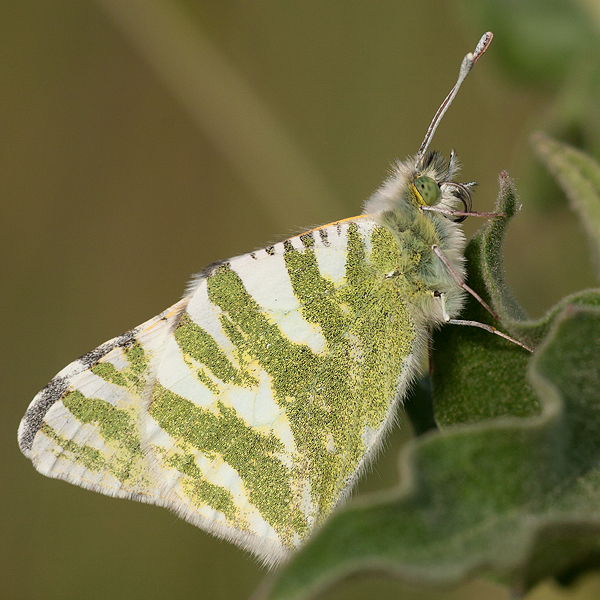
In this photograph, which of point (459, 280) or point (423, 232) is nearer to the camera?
point (459, 280)

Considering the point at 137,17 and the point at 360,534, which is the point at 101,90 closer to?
the point at 137,17

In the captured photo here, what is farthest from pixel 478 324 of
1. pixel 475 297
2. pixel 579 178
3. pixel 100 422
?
pixel 100 422

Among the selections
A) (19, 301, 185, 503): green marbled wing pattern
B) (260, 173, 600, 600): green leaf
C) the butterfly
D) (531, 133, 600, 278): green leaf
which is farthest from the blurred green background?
(260, 173, 600, 600): green leaf

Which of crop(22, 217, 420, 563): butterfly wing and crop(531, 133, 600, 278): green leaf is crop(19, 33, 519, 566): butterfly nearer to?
crop(22, 217, 420, 563): butterfly wing

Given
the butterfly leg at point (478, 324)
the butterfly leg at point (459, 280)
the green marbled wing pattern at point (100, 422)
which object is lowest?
the butterfly leg at point (478, 324)

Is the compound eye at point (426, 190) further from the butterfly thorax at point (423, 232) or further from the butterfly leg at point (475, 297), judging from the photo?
the butterfly leg at point (475, 297)

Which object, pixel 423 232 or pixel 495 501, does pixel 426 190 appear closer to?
pixel 423 232

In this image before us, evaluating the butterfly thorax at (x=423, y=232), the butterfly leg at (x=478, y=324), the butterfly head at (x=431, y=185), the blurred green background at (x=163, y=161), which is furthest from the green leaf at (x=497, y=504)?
the blurred green background at (x=163, y=161)
